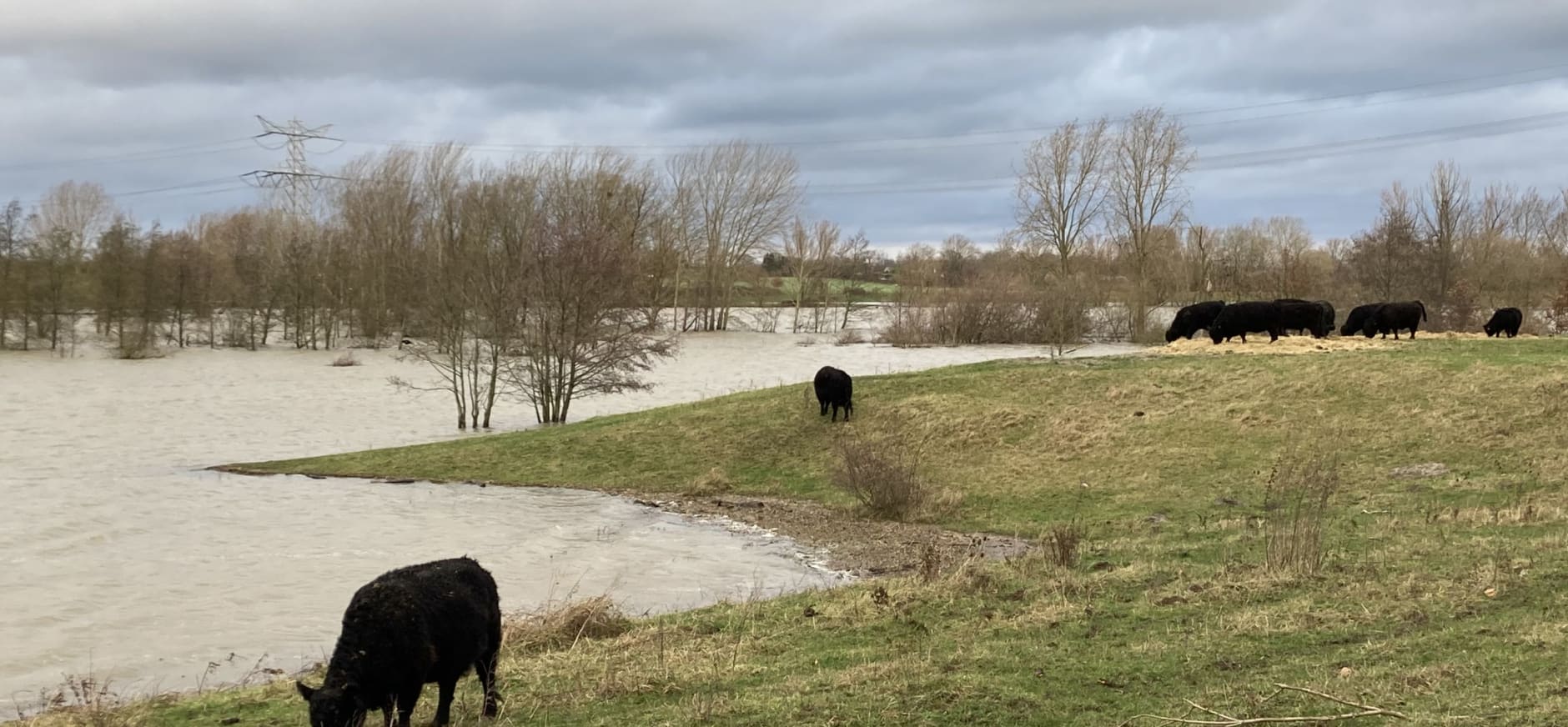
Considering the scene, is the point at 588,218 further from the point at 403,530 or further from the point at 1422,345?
the point at 1422,345

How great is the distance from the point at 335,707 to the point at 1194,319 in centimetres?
3295

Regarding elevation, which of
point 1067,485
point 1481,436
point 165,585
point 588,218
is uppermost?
point 588,218

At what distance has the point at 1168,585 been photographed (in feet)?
35.0

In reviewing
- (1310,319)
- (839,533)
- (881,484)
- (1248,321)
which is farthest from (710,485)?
(1310,319)

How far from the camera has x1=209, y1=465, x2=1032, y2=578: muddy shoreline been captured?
15.8m

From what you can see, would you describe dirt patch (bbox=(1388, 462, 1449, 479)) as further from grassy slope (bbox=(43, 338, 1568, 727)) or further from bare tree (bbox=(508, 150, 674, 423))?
bare tree (bbox=(508, 150, 674, 423))

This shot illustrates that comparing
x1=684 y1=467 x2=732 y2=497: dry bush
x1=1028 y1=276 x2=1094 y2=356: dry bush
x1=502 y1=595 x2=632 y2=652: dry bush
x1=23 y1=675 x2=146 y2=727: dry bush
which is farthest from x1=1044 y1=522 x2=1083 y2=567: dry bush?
x1=1028 y1=276 x2=1094 y2=356: dry bush

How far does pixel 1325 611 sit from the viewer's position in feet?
28.5

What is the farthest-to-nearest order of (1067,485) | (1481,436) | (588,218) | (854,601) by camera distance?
(588,218), (1067,485), (1481,436), (854,601)

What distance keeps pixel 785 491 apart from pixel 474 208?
2749 cm

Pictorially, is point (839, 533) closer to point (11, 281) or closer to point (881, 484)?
point (881, 484)

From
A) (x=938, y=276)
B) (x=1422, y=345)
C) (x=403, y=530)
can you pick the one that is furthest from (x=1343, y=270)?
(x=403, y=530)

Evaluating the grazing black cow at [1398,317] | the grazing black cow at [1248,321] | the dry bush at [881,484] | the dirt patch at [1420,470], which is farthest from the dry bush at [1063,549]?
the grazing black cow at [1398,317]

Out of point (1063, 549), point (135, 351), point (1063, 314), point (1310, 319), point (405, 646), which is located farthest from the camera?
point (135, 351)
